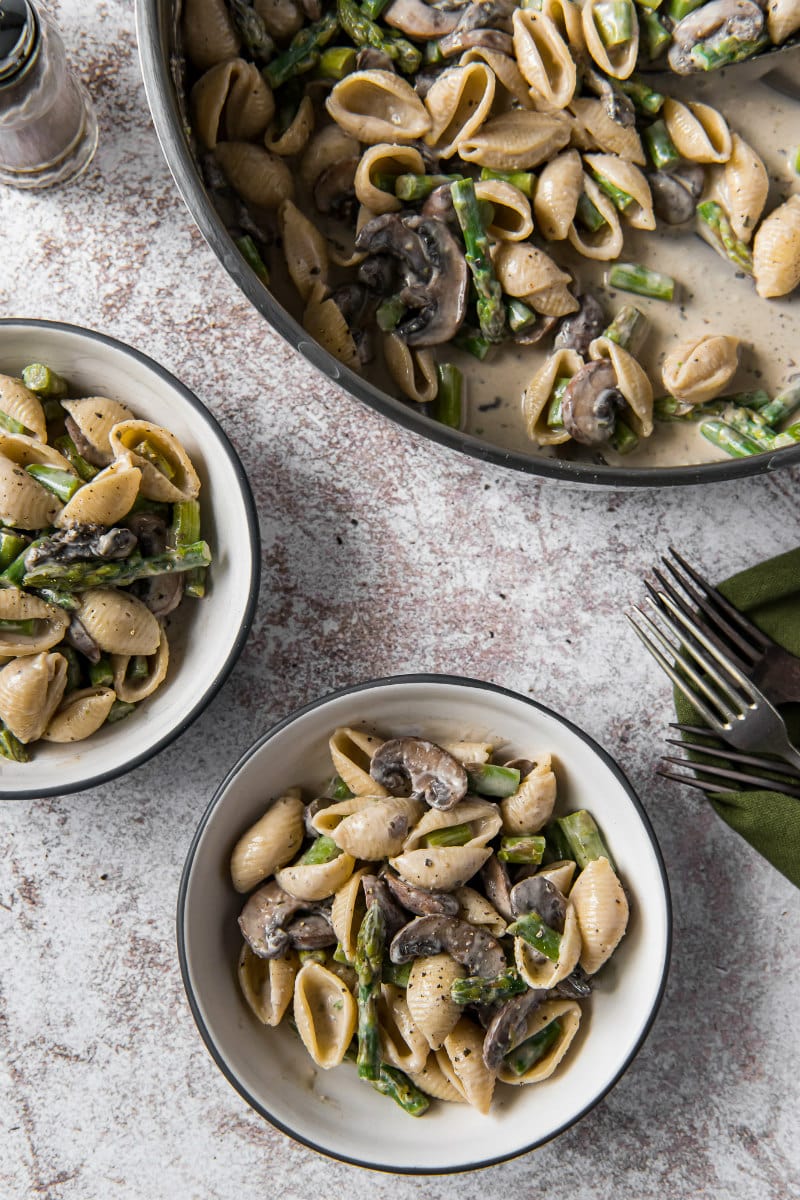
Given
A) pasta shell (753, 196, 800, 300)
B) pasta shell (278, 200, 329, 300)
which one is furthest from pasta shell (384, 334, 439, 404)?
pasta shell (753, 196, 800, 300)

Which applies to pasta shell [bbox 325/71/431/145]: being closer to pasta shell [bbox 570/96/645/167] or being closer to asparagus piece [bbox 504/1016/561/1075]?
pasta shell [bbox 570/96/645/167]

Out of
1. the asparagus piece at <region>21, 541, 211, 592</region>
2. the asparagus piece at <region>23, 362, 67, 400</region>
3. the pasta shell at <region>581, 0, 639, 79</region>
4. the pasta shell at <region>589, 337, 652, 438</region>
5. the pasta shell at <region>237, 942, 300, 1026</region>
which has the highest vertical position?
the pasta shell at <region>581, 0, 639, 79</region>

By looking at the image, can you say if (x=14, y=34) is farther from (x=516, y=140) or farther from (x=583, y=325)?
(x=583, y=325)

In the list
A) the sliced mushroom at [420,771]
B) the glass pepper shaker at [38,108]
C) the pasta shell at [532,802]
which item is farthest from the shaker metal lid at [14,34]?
the pasta shell at [532,802]

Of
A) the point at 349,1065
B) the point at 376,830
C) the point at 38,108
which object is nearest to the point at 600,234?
the point at 38,108

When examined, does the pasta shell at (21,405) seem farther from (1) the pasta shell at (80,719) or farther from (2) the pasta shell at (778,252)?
(2) the pasta shell at (778,252)

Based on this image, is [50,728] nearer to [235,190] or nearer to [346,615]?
[346,615]
